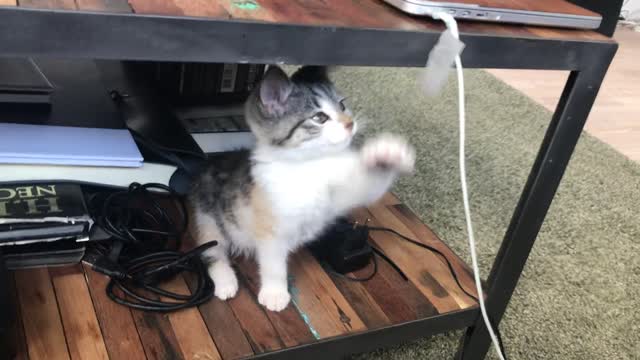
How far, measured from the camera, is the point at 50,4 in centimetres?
43

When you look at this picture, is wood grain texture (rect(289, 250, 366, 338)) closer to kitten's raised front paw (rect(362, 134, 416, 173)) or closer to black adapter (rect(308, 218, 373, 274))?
black adapter (rect(308, 218, 373, 274))

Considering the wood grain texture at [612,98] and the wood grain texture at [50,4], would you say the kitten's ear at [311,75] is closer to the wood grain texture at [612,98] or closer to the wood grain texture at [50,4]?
the wood grain texture at [50,4]

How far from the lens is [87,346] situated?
0.69m

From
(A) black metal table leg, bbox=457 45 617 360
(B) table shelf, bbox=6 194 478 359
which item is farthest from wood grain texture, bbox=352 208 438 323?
(A) black metal table leg, bbox=457 45 617 360

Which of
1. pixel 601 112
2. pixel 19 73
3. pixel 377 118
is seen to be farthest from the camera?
pixel 601 112

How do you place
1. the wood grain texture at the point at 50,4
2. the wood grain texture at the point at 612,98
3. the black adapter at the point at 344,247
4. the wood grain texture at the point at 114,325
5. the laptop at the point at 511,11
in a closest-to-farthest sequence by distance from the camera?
1. the wood grain texture at the point at 50,4
2. the laptop at the point at 511,11
3. the wood grain texture at the point at 114,325
4. the black adapter at the point at 344,247
5. the wood grain texture at the point at 612,98

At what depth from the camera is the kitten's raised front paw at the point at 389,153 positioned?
67 centimetres

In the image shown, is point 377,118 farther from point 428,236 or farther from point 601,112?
point 601,112

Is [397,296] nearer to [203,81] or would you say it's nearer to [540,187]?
[540,187]

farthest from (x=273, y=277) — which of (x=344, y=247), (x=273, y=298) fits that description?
(x=344, y=247)

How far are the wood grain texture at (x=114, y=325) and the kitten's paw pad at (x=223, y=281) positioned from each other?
0.41ft

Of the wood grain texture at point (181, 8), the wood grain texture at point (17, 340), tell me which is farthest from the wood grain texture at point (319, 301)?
the wood grain texture at point (181, 8)

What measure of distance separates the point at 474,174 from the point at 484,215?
0.20m

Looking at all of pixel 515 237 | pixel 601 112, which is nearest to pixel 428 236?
pixel 515 237
